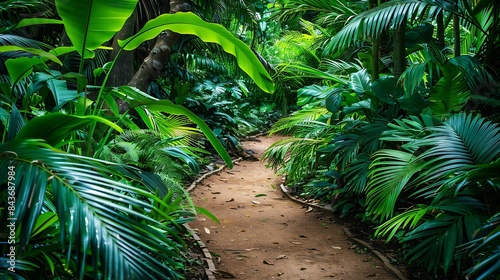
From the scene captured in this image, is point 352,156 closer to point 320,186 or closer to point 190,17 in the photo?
point 320,186

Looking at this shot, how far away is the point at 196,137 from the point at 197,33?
12.8ft

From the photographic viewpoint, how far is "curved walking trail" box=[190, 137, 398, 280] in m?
3.76

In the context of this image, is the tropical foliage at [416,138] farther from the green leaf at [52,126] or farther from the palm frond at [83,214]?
the green leaf at [52,126]

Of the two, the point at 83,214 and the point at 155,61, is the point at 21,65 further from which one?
the point at 155,61

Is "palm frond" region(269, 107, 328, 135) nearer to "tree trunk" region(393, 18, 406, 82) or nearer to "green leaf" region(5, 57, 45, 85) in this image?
"tree trunk" region(393, 18, 406, 82)

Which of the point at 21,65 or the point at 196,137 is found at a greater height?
the point at 21,65

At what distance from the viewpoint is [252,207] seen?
5.61m

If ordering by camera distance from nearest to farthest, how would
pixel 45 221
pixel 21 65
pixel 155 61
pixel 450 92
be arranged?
pixel 45 221
pixel 21 65
pixel 450 92
pixel 155 61

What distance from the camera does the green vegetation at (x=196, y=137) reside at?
1726 mm

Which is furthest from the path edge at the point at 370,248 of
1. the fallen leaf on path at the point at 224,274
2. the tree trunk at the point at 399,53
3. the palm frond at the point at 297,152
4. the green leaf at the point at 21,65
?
the green leaf at the point at 21,65

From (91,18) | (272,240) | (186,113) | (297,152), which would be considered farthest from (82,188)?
(297,152)

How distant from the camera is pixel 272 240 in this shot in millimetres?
4484

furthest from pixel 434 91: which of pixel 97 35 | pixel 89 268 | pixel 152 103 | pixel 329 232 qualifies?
pixel 89 268

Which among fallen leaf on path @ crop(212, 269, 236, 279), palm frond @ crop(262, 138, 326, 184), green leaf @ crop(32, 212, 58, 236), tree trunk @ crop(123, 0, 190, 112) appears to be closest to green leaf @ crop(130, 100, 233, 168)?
green leaf @ crop(32, 212, 58, 236)
